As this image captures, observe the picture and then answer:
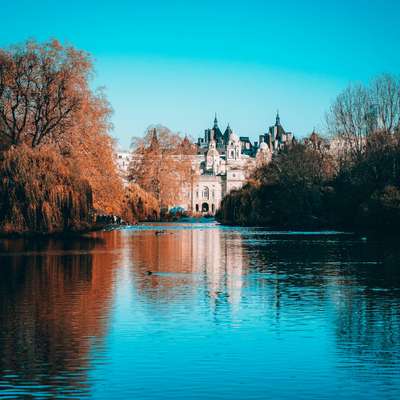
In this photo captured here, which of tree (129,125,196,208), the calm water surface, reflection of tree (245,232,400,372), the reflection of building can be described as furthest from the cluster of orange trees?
tree (129,125,196,208)

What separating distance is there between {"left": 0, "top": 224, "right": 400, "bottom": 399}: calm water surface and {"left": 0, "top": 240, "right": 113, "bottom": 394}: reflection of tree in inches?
1.1

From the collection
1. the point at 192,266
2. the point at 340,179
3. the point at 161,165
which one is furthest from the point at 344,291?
the point at 161,165

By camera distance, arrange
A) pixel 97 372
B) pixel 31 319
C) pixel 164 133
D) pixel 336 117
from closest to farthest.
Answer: pixel 97 372 → pixel 31 319 → pixel 336 117 → pixel 164 133

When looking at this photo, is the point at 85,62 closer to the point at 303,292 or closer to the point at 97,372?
the point at 303,292

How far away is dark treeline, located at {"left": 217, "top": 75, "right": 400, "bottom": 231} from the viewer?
5850 cm

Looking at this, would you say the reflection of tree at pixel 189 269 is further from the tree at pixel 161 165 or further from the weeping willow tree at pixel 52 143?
the tree at pixel 161 165

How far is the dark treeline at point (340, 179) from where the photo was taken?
5850 centimetres

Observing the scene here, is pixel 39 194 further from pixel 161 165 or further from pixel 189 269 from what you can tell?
pixel 161 165

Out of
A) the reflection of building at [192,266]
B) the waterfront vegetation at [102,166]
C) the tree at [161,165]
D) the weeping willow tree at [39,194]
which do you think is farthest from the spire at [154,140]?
the reflection of building at [192,266]

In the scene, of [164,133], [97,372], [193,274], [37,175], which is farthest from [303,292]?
[164,133]

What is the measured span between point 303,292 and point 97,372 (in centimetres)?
998

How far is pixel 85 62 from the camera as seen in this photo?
179ft

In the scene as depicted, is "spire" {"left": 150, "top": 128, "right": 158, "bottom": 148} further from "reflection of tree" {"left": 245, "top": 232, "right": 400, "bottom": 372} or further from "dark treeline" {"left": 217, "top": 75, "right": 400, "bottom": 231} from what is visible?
"reflection of tree" {"left": 245, "top": 232, "right": 400, "bottom": 372}

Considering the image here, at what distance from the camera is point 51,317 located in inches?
664
